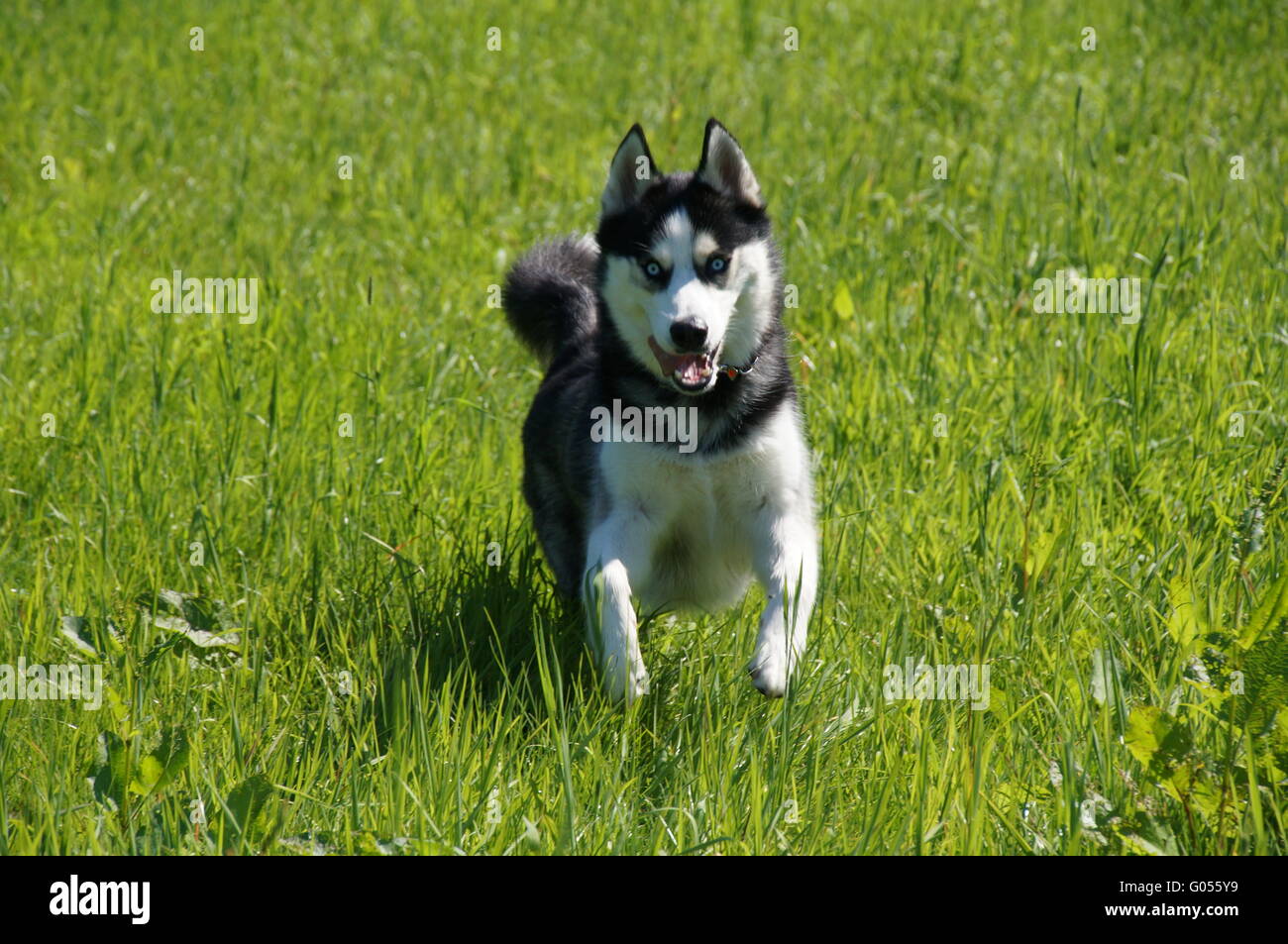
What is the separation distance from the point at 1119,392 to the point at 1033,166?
8.77ft

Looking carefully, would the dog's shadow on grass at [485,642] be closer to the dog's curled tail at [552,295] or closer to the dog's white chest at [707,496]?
the dog's white chest at [707,496]

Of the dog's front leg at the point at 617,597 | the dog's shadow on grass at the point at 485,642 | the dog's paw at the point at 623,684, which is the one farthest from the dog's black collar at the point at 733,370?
the dog's paw at the point at 623,684

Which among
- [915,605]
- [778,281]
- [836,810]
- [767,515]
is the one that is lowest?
[836,810]

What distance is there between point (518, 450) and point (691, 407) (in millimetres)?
1438

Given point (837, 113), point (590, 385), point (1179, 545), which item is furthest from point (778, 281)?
point (837, 113)

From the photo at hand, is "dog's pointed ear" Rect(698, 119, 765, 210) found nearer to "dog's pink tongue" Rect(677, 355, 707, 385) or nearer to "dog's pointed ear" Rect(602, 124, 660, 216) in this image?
"dog's pointed ear" Rect(602, 124, 660, 216)

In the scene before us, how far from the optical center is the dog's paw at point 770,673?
129 inches

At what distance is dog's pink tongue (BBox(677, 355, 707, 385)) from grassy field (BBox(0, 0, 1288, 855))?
2.59ft

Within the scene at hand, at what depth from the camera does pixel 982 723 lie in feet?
10.3

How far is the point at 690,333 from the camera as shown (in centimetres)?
351

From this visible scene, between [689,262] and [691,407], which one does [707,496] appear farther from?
[689,262]

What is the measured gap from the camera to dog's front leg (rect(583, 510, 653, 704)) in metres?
3.34

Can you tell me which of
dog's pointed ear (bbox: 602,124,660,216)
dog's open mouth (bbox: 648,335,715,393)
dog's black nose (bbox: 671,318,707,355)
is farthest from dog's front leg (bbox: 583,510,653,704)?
dog's pointed ear (bbox: 602,124,660,216)

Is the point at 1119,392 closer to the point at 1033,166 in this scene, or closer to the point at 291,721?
the point at 1033,166
